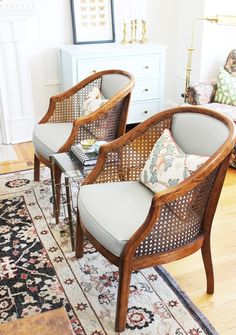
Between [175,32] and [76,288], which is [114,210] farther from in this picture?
[175,32]

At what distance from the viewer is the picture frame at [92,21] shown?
388cm

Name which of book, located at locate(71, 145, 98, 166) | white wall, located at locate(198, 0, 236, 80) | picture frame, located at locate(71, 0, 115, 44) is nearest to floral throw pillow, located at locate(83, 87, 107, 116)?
book, located at locate(71, 145, 98, 166)

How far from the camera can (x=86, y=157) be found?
2.32 metres

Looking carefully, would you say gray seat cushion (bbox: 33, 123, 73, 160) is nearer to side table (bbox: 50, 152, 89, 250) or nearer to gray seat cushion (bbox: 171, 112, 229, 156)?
side table (bbox: 50, 152, 89, 250)

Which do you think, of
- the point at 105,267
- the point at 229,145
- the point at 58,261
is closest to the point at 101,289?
the point at 105,267

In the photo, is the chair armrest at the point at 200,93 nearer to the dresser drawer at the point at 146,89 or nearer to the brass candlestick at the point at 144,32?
the dresser drawer at the point at 146,89

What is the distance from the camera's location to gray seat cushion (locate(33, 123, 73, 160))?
2.70 meters

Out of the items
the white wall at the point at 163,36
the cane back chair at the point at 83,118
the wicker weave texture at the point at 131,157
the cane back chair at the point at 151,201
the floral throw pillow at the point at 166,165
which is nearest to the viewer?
the cane back chair at the point at 151,201

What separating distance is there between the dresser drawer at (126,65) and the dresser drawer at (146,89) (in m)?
0.06

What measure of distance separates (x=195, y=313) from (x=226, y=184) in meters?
1.46

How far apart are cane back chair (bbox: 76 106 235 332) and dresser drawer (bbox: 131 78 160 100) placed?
185cm

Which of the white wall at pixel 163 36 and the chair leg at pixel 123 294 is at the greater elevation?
the white wall at pixel 163 36

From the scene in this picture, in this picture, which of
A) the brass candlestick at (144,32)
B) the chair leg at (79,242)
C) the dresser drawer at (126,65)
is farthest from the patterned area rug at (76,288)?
the brass candlestick at (144,32)

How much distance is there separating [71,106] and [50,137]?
426mm
